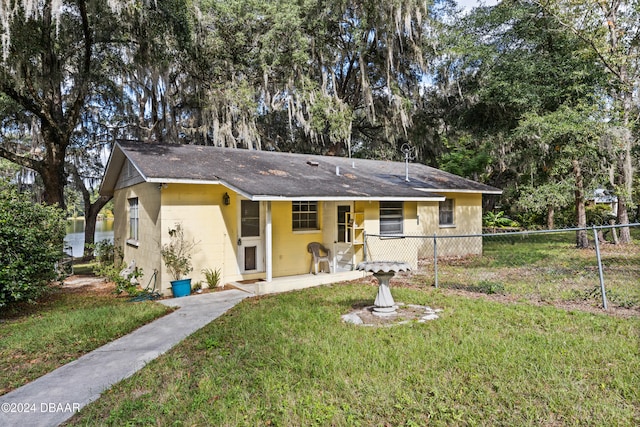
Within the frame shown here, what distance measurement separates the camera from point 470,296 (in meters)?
7.05

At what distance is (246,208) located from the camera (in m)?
8.84

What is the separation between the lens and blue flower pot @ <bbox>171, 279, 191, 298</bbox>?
7742 millimetres

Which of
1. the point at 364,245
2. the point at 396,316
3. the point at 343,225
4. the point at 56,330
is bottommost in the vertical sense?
the point at 56,330

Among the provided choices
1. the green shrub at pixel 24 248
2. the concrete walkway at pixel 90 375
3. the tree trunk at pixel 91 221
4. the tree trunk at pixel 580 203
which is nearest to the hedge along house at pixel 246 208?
the green shrub at pixel 24 248

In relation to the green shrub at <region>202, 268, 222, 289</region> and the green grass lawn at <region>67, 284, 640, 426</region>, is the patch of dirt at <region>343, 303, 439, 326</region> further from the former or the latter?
the green shrub at <region>202, 268, 222, 289</region>

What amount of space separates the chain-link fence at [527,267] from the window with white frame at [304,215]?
4.80ft

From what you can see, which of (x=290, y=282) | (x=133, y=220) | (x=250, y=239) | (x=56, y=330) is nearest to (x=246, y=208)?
(x=250, y=239)

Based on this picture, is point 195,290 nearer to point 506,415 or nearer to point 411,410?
point 411,410

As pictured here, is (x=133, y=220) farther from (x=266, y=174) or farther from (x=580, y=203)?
(x=580, y=203)

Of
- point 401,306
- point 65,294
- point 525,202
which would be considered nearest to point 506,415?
point 401,306

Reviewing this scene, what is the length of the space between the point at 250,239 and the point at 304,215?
1521 mm

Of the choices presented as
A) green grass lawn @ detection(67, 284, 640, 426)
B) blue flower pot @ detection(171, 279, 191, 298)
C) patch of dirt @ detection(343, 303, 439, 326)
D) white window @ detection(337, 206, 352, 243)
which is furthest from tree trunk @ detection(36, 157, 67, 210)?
patch of dirt @ detection(343, 303, 439, 326)

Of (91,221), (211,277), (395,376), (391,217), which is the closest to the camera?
(395,376)

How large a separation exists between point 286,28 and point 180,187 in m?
10.5
